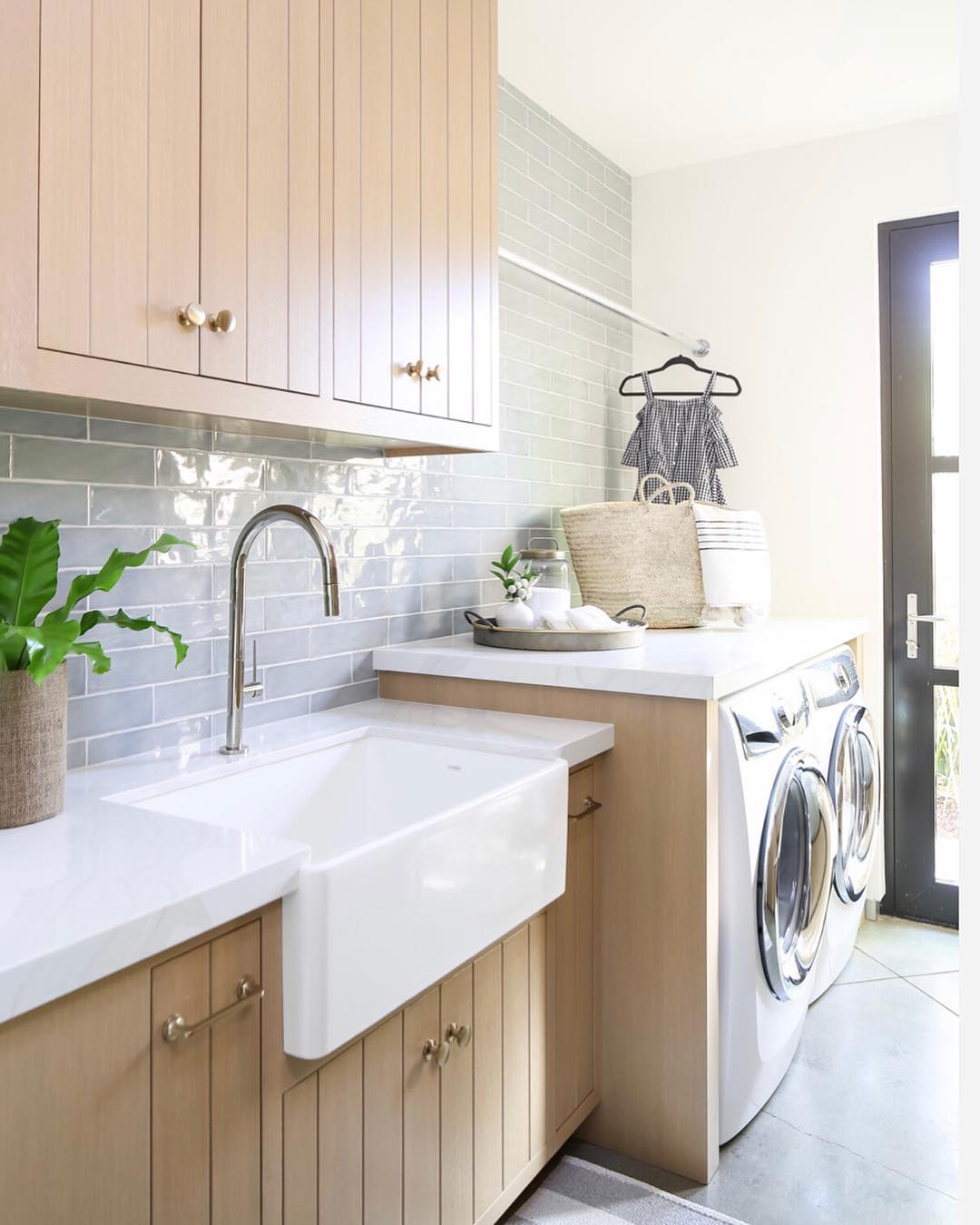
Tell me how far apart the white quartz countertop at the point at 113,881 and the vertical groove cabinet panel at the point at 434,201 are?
2.66 ft

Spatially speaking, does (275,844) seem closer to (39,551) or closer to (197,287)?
(39,551)

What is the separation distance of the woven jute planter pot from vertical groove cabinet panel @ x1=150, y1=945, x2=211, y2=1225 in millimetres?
355

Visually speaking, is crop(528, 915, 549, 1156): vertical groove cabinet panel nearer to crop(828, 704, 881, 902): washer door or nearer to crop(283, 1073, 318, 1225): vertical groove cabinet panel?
crop(283, 1073, 318, 1225): vertical groove cabinet panel

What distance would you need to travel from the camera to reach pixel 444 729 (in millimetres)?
1841

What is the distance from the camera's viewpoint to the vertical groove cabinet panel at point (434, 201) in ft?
5.76

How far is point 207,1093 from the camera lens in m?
1.05

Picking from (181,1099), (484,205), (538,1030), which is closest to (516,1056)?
(538,1030)

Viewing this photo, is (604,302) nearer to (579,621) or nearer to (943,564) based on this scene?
(579,621)

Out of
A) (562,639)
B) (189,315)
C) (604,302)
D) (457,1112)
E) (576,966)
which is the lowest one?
(457,1112)

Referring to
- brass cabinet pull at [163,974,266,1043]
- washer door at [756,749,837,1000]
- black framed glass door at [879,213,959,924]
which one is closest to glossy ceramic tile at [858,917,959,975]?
black framed glass door at [879,213,959,924]

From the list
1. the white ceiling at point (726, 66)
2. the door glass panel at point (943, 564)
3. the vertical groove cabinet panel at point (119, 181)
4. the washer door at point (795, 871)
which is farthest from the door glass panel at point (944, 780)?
the vertical groove cabinet panel at point (119, 181)

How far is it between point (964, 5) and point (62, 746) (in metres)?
1.30

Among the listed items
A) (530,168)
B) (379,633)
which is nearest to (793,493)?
(530,168)

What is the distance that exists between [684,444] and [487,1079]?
217 centimetres
